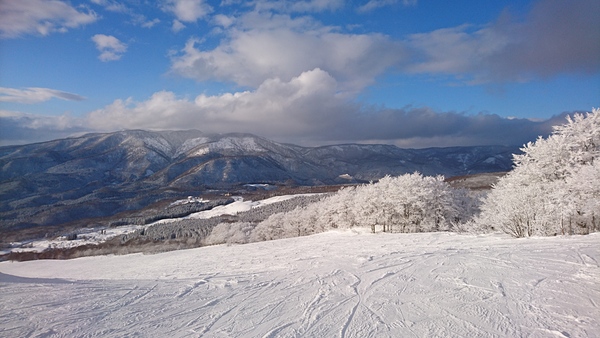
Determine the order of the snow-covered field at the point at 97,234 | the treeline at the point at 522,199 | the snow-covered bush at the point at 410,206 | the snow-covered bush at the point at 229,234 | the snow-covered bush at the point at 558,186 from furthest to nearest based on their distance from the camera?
1. the snow-covered field at the point at 97,234
2. the snow-covered bush at the point at 229,234
3. the snow-covered bush at the point at 410,206
4. the treeline at the point at 522,199
5. the snow-covered bush at the point at 558,186

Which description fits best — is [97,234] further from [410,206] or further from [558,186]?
[558,186]

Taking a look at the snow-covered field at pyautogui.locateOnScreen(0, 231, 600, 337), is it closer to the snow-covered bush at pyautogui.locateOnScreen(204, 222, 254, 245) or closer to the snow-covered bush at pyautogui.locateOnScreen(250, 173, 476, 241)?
the snow-covered bush at pyautogui.locateOnScreen(250, 173, 476, 241)

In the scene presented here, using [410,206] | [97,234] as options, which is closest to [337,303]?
[410,206]

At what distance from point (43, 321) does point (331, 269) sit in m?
12.5

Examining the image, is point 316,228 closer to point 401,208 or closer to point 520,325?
point 401,208

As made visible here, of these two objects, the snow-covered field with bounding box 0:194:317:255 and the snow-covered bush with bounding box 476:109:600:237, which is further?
the snow-covered field with bounding box 0:194:317:255

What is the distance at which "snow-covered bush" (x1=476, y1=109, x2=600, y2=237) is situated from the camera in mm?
28312

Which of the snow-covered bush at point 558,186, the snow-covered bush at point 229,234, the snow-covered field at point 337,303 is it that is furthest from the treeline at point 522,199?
the snow-covered bush at point 229,234

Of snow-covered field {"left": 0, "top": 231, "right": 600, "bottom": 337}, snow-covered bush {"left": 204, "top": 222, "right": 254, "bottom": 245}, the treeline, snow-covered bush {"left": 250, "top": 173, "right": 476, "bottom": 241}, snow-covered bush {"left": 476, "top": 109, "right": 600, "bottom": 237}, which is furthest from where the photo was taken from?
snow-covered bush {"left": 204, "top": 222, "right": 254, "bottom": 245}

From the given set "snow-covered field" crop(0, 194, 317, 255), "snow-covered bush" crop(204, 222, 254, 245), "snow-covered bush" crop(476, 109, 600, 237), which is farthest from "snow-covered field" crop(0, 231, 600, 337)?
"snow-covered field" crop(0, 194, 317, 255)

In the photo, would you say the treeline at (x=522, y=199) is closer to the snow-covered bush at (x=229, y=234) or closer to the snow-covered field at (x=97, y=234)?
the snow-covered bush at (x=229, y=234)

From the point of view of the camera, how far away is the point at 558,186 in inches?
1245

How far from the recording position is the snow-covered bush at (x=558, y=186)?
28.3 meters

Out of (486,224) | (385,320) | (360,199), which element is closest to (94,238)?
(360,199)
